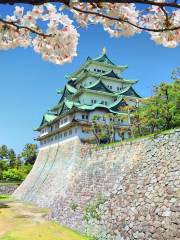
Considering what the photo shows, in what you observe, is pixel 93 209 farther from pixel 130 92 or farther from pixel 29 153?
pixel 29 153

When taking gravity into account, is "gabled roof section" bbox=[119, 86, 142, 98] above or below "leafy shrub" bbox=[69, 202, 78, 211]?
above

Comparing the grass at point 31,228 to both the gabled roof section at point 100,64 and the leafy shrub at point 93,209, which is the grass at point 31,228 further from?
the gabled roof section at point 100,64

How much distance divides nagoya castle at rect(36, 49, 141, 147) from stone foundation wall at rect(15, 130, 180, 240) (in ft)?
18.6

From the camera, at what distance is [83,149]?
29.3 metres

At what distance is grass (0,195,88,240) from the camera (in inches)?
638

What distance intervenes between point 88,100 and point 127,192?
19.4 metres

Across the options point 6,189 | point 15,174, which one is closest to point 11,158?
point 15,174

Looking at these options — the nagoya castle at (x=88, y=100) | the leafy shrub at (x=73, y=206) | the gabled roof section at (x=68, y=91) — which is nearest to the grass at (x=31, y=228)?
the leafy shrub at (x=73, y=206)

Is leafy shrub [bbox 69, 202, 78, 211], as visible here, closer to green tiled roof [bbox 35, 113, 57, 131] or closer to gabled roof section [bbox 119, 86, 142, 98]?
gabled roof section [bbox 119, 86, 142, 98]

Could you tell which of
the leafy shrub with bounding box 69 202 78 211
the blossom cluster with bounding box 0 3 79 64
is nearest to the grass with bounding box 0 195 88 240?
the leafy shrub with bounding box 69 202 78 211

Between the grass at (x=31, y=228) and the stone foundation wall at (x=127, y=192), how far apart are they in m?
0.79

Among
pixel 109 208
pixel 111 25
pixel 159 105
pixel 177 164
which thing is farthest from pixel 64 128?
pixel 111 25

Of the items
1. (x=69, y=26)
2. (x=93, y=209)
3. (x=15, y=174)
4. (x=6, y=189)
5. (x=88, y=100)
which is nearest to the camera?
(x=69, y=26)

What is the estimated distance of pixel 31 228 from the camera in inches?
720
